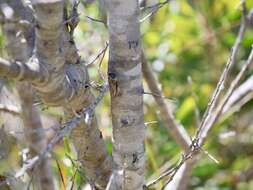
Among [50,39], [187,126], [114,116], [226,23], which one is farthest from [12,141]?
[226,23]

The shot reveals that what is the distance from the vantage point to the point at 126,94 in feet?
3.02

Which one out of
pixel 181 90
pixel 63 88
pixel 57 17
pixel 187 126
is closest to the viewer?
pixel 57 17

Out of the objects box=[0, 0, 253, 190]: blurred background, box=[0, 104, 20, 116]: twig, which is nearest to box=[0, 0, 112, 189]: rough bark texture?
box=[0, 104, 20, 116]: twig

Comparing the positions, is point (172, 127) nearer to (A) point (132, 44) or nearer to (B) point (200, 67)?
(A) point (132, 44)

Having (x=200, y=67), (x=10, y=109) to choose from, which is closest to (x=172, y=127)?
(x=10, y=109)

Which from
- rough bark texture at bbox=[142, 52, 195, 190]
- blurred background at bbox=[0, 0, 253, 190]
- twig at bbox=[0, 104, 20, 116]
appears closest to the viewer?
twig at bbox=[0, 104, 20, 116]

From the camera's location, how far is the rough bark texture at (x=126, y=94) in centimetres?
89

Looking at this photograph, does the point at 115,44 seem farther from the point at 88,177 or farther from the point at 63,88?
the point at 88,177

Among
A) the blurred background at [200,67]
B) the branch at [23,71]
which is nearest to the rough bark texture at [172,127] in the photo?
the blurred background at [200,67]

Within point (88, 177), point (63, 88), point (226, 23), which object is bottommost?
point (226, 23)

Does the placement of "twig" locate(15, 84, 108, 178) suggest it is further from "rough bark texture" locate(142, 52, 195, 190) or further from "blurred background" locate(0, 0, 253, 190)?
"blurred background" locate(0, 0, 253, 190)

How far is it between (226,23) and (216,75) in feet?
0.62

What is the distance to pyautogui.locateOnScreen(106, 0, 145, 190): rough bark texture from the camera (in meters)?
0.89

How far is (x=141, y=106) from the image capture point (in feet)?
3.11
